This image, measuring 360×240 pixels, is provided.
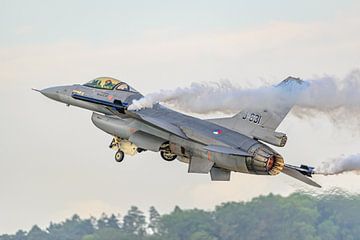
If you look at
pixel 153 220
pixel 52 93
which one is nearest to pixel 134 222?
pixel 153 220

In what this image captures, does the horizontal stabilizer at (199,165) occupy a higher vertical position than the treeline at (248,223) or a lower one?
lower

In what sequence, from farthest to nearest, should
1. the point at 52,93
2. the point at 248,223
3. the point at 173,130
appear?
the point at 248,223 → the point at 52,93 → the point at 173,130

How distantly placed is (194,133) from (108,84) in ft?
14.6

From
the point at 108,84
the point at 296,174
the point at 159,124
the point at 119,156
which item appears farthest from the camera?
the point at 108,84

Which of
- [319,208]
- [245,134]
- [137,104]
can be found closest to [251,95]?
[245,134]

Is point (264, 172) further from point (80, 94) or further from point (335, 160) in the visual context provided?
point (80, 94)

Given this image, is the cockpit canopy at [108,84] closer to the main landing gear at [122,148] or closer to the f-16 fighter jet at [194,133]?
the f-16 fighter jet at [194,133]

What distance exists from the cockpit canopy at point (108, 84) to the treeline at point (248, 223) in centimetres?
1470

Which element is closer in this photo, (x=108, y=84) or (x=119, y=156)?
(x=119, y=156)

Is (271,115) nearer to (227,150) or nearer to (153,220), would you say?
(227,150)

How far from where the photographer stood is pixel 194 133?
40.9 meters

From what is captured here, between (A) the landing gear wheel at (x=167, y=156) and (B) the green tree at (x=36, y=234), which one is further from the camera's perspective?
(B) the green tree at (x=36, y=234)

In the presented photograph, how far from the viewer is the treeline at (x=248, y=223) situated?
5859cm

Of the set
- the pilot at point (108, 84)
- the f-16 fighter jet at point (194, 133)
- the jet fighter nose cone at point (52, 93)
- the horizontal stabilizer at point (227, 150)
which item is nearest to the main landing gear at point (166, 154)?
the f-16 fighter jet at point (194, 133)
